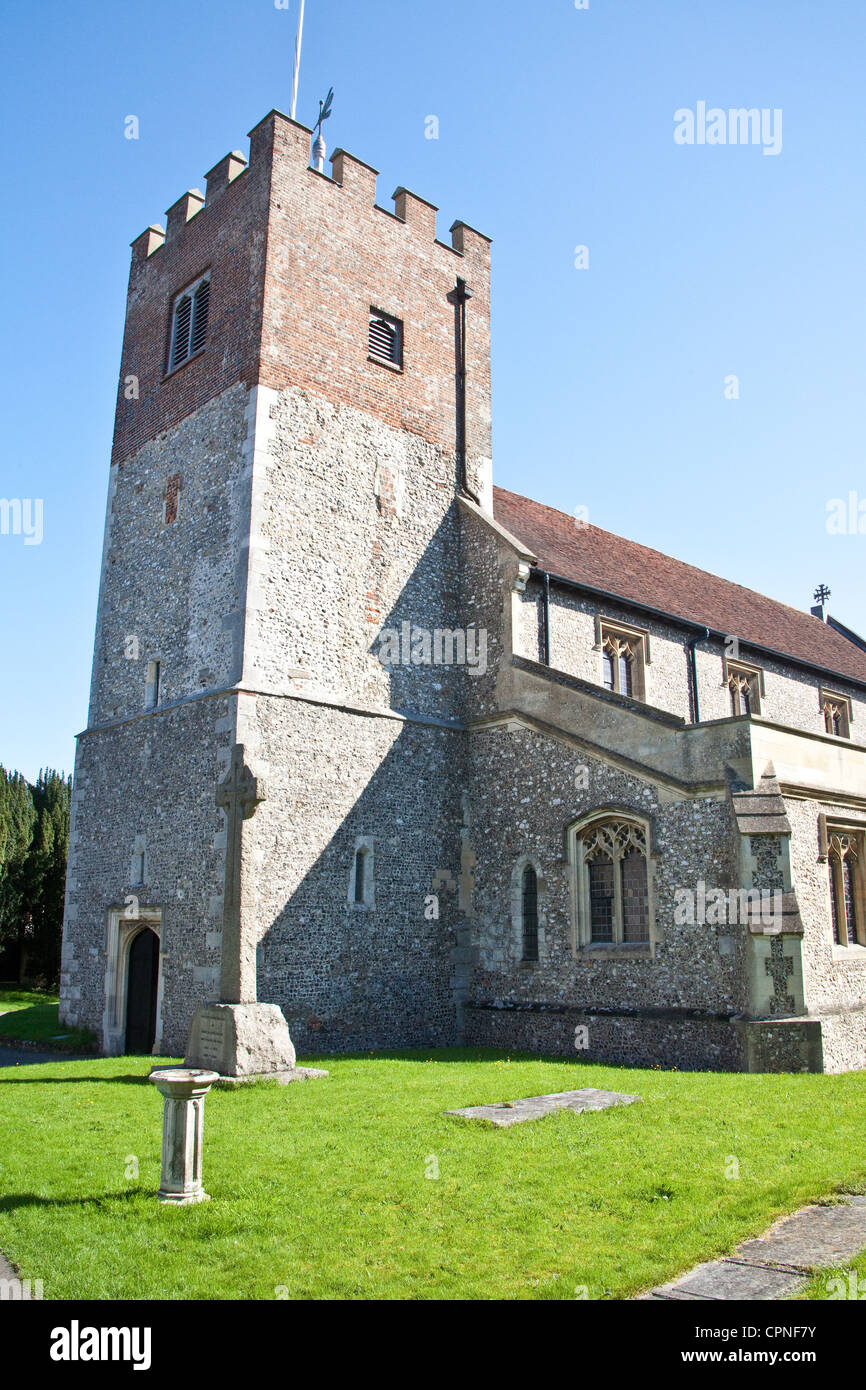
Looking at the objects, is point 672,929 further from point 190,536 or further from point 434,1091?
point 190,536

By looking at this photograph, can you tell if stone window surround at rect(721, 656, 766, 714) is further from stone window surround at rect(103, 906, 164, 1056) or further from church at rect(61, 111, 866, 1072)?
stone window surround at rect(103, 906, 164, 1056)

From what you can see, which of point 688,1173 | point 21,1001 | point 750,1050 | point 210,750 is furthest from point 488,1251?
point 21,1001

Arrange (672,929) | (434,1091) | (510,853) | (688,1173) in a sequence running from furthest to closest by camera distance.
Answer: (510,853) → (672,929) → (434,1091) → (688,1173)

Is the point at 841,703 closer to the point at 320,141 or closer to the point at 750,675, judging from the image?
the point at 750,675

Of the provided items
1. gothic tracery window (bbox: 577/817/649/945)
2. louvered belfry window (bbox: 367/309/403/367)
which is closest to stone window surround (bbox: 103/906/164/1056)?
gothic tracery window (bbox: 577/817/649/945)

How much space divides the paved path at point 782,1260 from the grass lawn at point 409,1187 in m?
0.13

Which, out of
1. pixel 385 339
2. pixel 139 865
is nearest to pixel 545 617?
pixel 385 339

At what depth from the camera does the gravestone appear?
10.6 meters

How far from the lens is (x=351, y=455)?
1689 centimetres

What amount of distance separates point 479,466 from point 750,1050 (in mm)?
11954

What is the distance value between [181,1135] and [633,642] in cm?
1524

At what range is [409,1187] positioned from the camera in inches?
250

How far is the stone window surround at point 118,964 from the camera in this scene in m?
15.4

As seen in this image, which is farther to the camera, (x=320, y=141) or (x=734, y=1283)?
(x=320, y=141)
